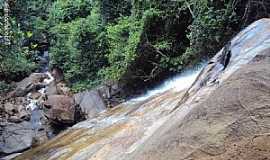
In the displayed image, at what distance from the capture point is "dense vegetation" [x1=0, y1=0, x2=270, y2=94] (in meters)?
9.39

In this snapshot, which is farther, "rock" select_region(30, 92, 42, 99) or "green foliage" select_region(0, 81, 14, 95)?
"green foliage" select_region(0, 81, 14, 95)

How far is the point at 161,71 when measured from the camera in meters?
11.5

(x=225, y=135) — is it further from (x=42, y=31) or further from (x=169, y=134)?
(x=42, y=31)

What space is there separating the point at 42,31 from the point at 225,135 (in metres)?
17.3

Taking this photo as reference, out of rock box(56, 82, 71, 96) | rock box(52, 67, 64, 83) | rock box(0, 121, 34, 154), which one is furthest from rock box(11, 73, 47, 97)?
rock box(0, 121, 34, 154)

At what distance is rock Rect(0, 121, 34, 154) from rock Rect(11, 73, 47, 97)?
2.81 m

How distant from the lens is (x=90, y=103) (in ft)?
38.9

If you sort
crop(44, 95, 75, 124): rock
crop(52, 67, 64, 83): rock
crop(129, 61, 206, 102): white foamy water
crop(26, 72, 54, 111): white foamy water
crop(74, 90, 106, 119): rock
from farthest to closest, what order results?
crop(52, 67, 64, 83): rock
crop(26, 72, 54, 111): white foamy water
crop(74, 90, 106, 119): rock
crop(44, 95, 75, 124): rock
crop(129, 61, 206, 102): white foamy water

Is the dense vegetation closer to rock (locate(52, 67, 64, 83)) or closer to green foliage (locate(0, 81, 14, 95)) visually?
rock (locate(52, 67, 64, 83))

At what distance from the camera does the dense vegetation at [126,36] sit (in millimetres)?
9391

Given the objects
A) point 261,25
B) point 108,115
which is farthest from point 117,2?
point 261,25

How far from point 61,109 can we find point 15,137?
1548 millimetres

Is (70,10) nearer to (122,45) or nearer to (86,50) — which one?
(86,50)

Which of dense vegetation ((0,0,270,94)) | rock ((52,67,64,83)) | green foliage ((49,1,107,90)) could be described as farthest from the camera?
rock ((52,67,64,83))
